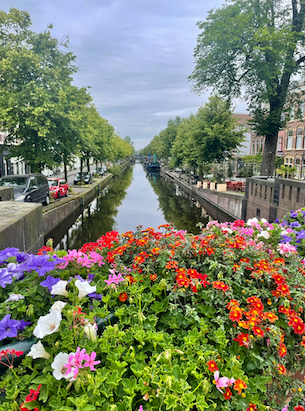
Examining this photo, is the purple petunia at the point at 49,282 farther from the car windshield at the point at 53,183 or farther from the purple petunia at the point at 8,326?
the car windshield at the point at 53,183

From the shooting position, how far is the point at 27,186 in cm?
1409

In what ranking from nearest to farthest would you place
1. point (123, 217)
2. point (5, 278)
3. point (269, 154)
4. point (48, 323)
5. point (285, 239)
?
point (48, 323) → point (5, 278) → point (285, 239) → point (269, 154) → point (123, 217)

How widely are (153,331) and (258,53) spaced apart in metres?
17.9

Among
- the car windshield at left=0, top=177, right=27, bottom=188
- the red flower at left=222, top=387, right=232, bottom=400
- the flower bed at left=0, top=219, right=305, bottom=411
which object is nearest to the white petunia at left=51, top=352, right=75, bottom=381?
the flower bed at left=0, top=219, right=305, bottom=411

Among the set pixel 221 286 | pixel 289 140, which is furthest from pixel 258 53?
pixel 289 140

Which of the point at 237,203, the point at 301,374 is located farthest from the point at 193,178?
the point at 301,374

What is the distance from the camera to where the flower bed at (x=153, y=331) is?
4.44 feet

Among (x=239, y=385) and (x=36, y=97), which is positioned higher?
(x=36, y=97)

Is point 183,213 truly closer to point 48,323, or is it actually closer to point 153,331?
point 153,331

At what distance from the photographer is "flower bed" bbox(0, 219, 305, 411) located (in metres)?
1.35

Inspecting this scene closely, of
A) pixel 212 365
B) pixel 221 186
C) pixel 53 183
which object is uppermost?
pixel 212 365

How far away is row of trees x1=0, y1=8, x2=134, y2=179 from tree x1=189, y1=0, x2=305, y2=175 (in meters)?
8.75

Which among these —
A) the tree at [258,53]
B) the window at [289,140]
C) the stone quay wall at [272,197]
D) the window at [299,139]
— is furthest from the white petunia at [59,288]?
the window at [289,140]

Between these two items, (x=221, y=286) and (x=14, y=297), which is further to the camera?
(x=221, y=286)
